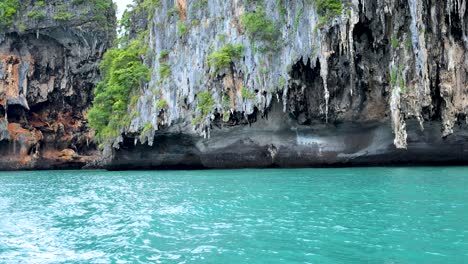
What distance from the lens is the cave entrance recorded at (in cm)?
2833

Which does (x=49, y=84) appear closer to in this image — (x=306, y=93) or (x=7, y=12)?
(x=7, y=12)

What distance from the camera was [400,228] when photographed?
8.48 meters

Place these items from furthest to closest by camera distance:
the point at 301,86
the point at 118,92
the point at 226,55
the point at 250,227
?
the point at 118,92 < the point at 226,55 < the point at 301,86 < the point at 250,227

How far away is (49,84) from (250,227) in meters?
41.7

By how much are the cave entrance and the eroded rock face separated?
83.8 feet

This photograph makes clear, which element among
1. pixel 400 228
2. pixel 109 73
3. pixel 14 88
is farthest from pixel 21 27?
pixel 400 228

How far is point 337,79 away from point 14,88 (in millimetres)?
32144

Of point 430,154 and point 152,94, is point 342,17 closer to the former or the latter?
point 430,154

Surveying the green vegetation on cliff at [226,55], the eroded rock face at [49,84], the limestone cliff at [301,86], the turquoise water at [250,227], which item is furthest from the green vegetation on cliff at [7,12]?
the turquoise water at [250,227]

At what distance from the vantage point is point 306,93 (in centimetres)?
2875

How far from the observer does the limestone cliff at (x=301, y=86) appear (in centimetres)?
2428

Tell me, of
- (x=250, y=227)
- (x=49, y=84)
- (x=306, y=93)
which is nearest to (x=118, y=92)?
(x=49, y=84)

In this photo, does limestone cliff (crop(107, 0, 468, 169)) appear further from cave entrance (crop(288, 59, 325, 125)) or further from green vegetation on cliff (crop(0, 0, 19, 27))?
green vegetation on cliff (crop(0, 0, 19, 27))

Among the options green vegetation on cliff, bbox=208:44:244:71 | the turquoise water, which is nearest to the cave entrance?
green vegetation on cliff, bbox=208:44:244:71
